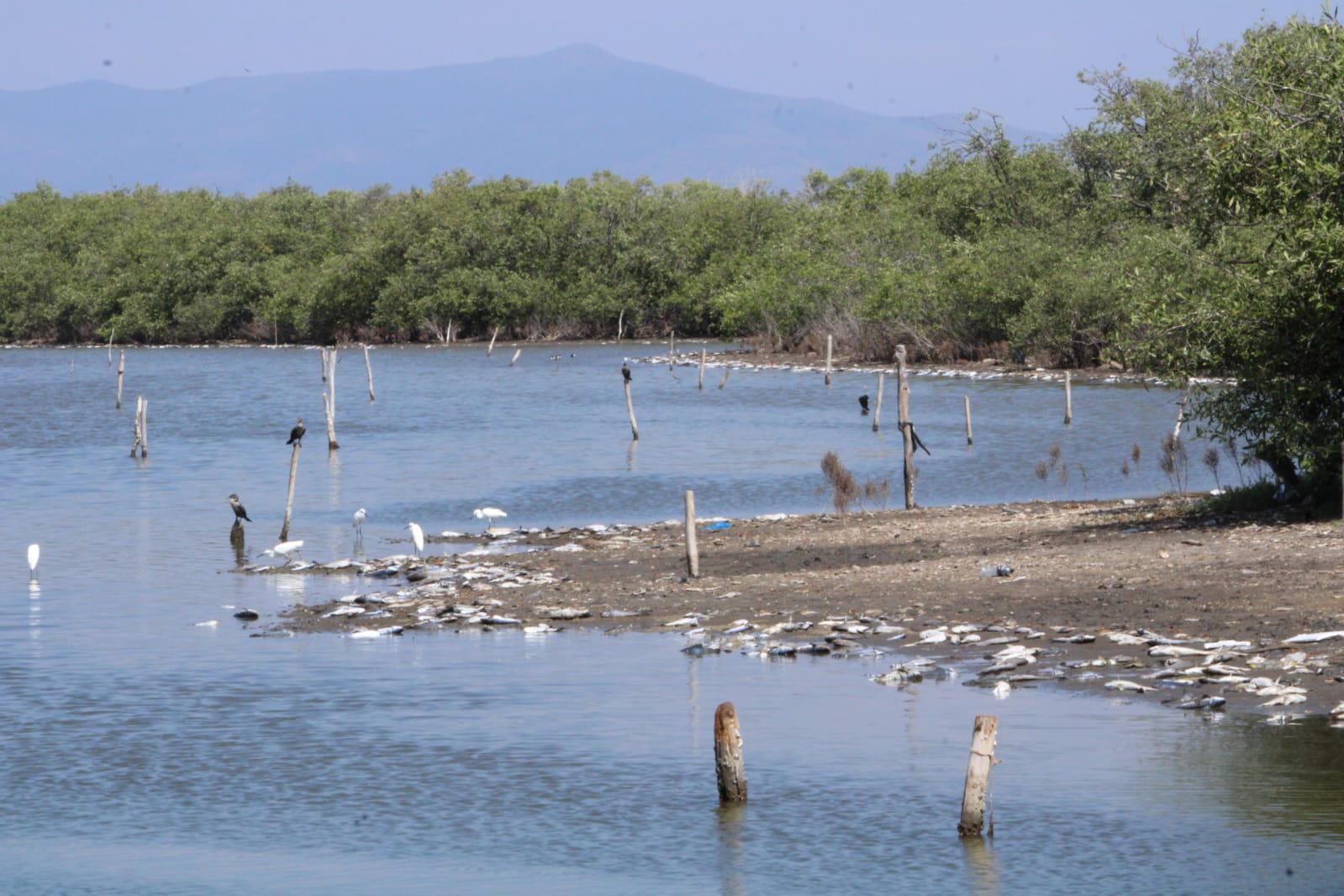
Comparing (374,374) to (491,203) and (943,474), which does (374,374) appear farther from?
(943,474)

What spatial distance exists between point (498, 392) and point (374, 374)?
17716 millimetres

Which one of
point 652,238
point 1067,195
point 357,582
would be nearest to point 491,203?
point 652,238

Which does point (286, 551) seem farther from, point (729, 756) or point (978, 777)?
point (978, 777)

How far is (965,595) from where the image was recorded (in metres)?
21.3

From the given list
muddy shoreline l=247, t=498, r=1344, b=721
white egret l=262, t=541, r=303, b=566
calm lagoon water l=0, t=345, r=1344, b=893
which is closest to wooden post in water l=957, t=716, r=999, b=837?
calm lagoon water l=0, t=345, r=1344, b=893

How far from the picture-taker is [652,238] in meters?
116

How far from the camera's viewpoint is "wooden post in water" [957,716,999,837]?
11719 millimetres

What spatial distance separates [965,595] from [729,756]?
8.50 m

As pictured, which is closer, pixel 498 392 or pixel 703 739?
pixel 703 739

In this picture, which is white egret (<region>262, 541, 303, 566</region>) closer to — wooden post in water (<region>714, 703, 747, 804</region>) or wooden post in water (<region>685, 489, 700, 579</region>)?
wooden post in water (<region>685, 489, 700, 579</region>)

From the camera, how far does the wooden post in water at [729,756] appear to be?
41.2 feet

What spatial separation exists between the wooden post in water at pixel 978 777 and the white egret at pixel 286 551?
1605cm

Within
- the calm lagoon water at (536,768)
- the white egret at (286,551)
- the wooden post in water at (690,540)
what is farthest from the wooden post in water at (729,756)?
the white egret at (286,551)

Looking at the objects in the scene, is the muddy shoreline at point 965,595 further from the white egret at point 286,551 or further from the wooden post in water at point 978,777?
the wooden post in water at point 978,777
